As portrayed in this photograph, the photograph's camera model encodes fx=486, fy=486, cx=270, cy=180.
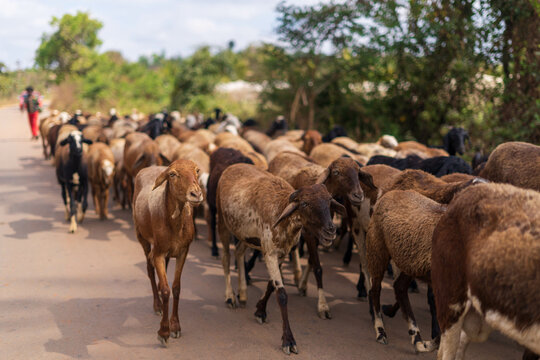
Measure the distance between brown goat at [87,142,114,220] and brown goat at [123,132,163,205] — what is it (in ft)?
1.35

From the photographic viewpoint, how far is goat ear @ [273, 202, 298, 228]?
514 cm

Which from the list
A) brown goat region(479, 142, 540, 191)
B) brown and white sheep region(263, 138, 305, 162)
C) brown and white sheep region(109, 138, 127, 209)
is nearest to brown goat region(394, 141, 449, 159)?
brown and white sheep region(263, 138, 305, 162)

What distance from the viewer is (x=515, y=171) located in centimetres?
604

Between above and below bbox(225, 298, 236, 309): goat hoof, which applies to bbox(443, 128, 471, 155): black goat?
above

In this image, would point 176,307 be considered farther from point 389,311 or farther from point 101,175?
point 101,175

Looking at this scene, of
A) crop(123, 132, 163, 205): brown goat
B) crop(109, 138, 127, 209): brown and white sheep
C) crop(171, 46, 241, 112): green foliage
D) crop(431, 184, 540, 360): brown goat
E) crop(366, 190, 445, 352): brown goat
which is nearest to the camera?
crop(431, 184, 540, 360): brown goat

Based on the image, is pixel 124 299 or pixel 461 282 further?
pixel 124 299

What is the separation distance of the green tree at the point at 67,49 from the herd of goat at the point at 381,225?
38.0 meters

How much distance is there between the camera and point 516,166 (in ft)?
19.9

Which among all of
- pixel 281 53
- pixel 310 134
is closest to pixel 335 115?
pixel 281 53

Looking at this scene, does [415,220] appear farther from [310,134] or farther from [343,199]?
[310,134]

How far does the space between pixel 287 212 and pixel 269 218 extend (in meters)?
0.50

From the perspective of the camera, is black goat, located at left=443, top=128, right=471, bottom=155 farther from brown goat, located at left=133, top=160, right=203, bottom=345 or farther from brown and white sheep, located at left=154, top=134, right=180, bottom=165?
brown goat, located at left=133, top=160, right=203, bottom=345

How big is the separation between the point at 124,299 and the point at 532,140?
1058 cm
